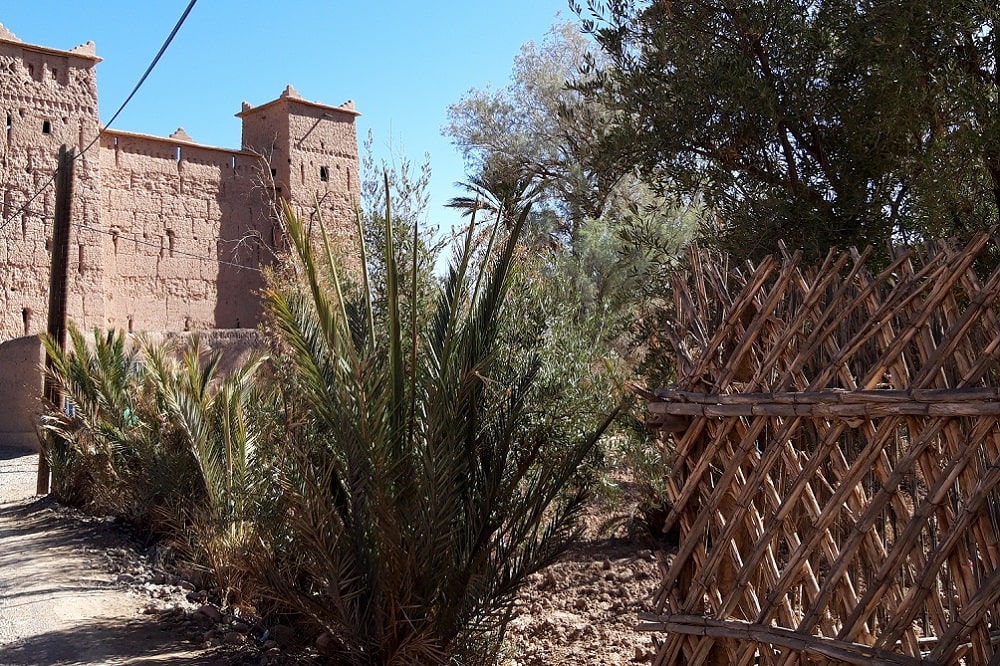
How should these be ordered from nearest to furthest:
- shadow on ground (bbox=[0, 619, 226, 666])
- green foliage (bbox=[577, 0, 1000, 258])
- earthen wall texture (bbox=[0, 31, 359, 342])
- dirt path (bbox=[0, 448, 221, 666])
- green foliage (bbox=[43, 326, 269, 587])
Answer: green foliage (bbox=[577, 0, 1000, 258])
shadow on ground (bbox=[0, 619, 226, 666])
dirt path (bbox=[0, 448, 221, 666])
green foliage (bbox=[43, 326, 269, 587])
earthen wall texture (bbox=[0, 31, 359, 342])

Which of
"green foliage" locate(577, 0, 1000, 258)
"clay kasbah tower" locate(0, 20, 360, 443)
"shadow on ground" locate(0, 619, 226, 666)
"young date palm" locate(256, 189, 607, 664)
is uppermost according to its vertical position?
"clay kasbah tower" locate(0, 20, 360, 443)

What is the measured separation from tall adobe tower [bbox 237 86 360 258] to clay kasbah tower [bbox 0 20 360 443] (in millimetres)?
34

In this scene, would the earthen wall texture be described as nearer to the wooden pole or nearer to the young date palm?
the wooden pole

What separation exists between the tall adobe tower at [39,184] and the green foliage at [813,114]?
676 inches

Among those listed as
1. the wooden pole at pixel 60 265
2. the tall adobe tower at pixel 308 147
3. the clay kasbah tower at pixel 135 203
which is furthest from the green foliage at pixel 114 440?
the tall adobe tower at pixel 308 147

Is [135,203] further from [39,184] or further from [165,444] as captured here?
[165,444]

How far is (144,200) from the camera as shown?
2125 cm

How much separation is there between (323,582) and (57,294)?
1055cm

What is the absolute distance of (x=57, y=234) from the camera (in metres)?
14.1

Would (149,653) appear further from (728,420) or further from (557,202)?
(557,202)

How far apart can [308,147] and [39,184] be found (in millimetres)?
6057

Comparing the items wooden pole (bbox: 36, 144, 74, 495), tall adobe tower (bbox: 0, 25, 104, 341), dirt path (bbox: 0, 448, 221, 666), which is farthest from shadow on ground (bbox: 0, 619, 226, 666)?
tall adobe tower (bbox: 0, 25, 104, 341)

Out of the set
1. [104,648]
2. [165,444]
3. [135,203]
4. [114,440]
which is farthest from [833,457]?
[135,203]

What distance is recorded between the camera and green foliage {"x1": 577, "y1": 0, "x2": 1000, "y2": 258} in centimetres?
479
